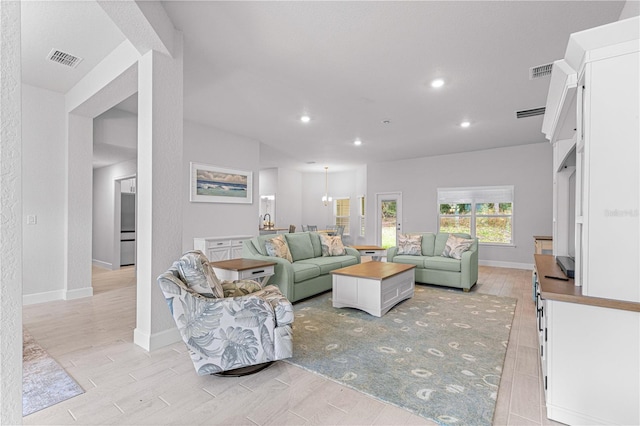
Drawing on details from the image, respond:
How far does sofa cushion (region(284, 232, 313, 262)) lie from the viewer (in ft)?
15.9

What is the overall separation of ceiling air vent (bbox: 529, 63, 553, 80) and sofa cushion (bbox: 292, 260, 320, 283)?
11.3ft

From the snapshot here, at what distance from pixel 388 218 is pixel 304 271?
5260 millimetres

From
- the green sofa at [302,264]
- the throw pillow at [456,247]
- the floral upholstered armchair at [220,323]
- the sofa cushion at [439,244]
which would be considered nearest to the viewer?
the floral upholstered armchair at [220,323]

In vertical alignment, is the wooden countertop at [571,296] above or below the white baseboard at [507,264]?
above

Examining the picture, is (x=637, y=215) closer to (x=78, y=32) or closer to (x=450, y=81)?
(x=450, y=81)

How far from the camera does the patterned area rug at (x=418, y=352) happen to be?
202cm

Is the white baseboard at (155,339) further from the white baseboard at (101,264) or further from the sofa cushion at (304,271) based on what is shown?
the white baseboard at (101,264)

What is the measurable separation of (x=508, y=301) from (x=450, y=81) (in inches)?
118

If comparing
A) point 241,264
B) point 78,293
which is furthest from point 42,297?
point 241,264

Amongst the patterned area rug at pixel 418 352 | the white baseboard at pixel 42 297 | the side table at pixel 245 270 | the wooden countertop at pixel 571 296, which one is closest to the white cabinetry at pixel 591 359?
the wooden countertop at pixel 571 296

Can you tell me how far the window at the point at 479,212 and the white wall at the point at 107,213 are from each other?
7.17m

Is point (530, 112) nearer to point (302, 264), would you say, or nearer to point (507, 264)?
point (507, 264)

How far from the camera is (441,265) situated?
5.03m

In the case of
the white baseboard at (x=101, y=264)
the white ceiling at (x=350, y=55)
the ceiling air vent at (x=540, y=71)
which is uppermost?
the white ceiling at (x=350, y=55)
